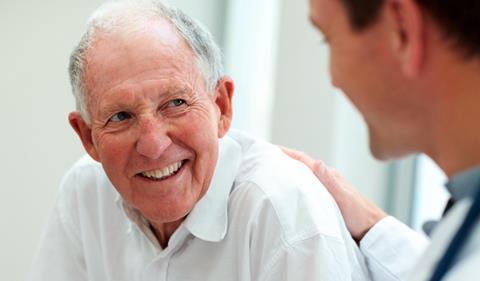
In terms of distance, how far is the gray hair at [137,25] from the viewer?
1648 mm

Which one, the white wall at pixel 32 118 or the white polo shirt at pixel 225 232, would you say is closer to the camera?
the white polo shirt at pixel 225 232

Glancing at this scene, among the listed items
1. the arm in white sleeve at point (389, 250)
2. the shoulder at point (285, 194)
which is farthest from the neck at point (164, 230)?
the arm in white sleeve at point (389, 250)

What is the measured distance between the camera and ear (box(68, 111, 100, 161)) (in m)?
1.75

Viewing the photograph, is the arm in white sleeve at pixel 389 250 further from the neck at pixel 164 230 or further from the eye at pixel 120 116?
the eye at pixel 120 116

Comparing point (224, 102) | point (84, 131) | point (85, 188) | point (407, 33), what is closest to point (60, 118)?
point (85, 188)

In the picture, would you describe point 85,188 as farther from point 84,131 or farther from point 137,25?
point 137,25

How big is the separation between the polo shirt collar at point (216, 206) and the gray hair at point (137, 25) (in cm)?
16

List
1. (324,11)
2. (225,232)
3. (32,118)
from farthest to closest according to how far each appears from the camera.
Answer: (32,118) < (225,232) < (324,11)

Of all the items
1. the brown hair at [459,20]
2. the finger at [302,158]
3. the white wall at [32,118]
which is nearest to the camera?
the brown hair at [459,20]

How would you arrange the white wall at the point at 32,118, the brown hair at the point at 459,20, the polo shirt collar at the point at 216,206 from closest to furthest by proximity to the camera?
the brown hair at the point at 459,20, the polo shirt collar at the point at 216,206, the white wall at the point at 32,118

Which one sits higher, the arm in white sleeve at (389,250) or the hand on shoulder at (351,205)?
the hand on shoulder at (351,205)

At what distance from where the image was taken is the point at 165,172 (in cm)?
164

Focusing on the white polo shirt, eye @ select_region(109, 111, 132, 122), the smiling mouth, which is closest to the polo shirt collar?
the white polo shirt

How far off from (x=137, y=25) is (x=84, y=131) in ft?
0.88
